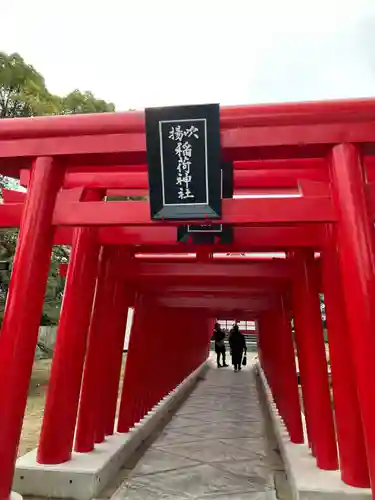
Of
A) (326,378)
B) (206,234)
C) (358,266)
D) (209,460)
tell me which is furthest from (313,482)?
(206,234)

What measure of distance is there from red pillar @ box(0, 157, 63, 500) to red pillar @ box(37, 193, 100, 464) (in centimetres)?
96

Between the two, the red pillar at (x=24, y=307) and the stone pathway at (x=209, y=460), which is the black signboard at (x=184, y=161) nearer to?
the red pillar at (x=24, y=307)

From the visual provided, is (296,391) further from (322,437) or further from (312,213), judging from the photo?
(312,213)

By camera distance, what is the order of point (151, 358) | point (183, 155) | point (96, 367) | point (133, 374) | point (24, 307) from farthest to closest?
point (151, 358) < point (133, 374) < point (96, 367) < point (24, 307) < point (183, 155)

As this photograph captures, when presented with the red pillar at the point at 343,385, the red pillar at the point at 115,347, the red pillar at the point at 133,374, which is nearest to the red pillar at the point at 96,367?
the red pillar at the point at 115,347

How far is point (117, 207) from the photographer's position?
388 centimetres

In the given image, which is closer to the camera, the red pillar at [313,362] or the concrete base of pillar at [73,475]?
the concrete base of pillar at [73,475]

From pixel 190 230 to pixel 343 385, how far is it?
2268 millimetres

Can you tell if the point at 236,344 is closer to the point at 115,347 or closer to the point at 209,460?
the point at 209,460

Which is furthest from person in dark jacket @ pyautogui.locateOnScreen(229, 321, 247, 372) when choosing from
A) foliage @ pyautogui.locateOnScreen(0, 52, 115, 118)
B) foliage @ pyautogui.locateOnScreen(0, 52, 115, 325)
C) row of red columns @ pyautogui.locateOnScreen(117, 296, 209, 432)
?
foliage @ pyautogui.locateOnScreen(0, 52, 115, 118)

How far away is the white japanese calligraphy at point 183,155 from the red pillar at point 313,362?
253cm

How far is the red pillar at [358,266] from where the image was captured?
3.18 m

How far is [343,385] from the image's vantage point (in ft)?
14.8

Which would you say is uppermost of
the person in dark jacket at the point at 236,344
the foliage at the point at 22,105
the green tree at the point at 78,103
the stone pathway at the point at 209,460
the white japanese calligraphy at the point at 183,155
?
the green tree at the point at 78,103
